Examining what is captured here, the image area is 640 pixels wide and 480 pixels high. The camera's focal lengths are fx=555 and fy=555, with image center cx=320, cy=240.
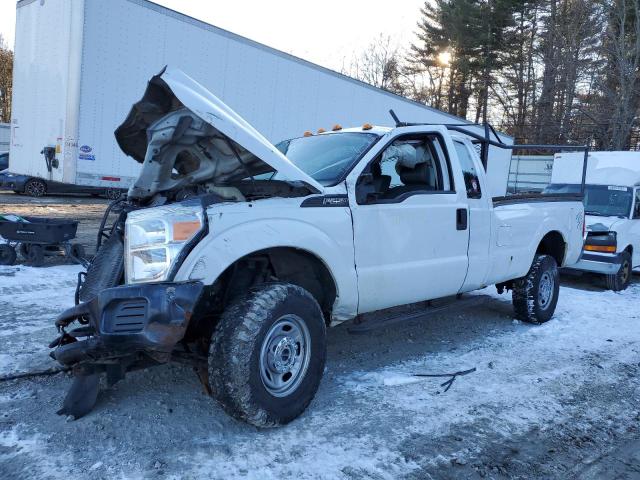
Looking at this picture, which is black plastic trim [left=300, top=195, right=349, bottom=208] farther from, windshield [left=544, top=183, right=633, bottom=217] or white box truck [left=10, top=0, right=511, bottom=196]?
windshield [left=544, top=183, right=633, bottom=217]

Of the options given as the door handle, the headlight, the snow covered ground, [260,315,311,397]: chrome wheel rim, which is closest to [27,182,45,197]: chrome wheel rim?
the snow covered ground

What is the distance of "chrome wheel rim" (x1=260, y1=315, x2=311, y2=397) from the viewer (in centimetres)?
348

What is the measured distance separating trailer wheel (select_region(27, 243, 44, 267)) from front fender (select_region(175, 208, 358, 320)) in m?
5.78

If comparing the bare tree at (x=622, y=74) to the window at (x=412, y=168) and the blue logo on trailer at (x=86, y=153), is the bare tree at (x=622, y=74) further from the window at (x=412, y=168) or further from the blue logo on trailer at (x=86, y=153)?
the window at (x=412, y=168)

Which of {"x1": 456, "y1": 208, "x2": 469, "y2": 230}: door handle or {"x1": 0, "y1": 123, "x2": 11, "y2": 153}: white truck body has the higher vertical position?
{"x1": 0, "y1": 123, "x2": 11, "y2": 153}: white truck body

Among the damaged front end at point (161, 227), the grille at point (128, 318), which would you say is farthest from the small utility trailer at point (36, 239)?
the grille at point (128, 318)

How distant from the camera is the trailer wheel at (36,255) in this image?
810 cm

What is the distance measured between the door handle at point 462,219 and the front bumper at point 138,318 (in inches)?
109

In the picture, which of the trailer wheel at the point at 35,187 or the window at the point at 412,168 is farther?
the trailer wheel at the point at 35,187

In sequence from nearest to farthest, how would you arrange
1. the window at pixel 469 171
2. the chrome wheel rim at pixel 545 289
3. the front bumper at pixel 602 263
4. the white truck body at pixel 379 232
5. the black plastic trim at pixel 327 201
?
the white truck body at pixel 379 232
the black plastic trim at pixel 327 201
the window at pixel 469 171
the chrome wheel rim at pixel 545 289
the front bumper at pixel 602 263

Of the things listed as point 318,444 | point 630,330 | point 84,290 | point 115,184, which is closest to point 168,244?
point 84,290

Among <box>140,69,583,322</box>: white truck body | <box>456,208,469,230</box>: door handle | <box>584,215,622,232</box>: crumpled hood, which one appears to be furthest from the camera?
<box>584,215,622,232</box>: crumpled hood

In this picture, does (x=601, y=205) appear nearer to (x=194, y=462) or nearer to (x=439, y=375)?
(x=439, y=375)

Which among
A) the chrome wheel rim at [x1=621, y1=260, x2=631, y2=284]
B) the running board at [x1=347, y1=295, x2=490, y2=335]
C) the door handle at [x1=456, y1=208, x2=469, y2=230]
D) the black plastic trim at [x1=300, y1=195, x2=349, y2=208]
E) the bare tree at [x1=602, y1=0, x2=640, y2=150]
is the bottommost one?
the running board at [x1=347, y1=295, x2=490, y2=335]
